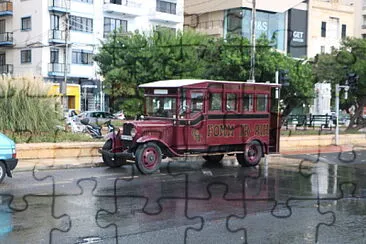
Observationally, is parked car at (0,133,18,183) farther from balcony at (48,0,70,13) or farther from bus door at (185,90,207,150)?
balcony at (48,0,70,13)

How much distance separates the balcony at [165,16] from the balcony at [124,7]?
3.72ft

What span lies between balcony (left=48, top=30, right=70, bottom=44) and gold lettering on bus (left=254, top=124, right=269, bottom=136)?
2549 centimetres

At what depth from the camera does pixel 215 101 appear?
11.9 m

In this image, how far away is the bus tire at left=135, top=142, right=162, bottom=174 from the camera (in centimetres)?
1099

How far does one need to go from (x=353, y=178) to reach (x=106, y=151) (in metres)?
5.30

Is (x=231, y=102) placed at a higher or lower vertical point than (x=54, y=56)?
lower

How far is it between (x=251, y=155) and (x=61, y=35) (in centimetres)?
2632

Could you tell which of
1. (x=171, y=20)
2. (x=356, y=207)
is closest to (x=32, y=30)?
(x=171, y=20)

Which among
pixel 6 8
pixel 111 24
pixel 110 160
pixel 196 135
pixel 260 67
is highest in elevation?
pixel 6 8

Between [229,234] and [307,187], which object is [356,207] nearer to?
[307,187]

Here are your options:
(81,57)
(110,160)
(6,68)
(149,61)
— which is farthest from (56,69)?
(110,160)

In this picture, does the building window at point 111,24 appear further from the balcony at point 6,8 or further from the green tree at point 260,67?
the green tree at point 260,67
